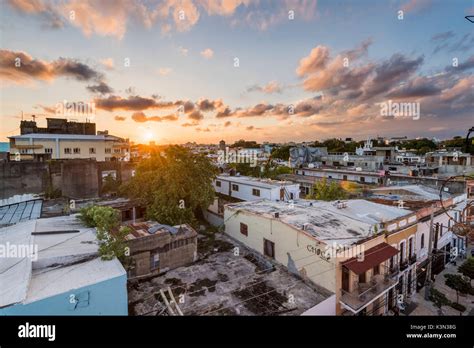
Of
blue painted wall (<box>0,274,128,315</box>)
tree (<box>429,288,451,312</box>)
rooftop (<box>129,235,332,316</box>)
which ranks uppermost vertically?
blue painted wall (<box>0,274,128,315</box>)

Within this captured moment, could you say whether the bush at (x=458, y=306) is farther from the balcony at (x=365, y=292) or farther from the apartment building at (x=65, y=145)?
the apartment building at (x=65, y=145)

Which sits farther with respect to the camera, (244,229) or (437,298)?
(244,229)

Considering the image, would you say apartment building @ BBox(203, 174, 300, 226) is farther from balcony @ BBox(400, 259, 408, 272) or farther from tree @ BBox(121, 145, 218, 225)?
balcony @ BBox(400, 259, 408, 272)

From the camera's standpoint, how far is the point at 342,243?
8188mm

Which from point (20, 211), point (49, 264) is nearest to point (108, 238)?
point (49, 264)

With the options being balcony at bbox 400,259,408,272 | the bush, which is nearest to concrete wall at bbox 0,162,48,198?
balcony at bbox 400,259,408,272

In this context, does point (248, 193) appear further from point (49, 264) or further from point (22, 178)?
point (22, 178)

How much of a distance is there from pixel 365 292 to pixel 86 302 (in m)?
7.87

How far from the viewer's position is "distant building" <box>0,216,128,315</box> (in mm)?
4785

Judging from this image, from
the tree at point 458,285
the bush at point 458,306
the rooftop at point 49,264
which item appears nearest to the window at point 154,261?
the rooftop at point 49,264

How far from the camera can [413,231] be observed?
1134 cm

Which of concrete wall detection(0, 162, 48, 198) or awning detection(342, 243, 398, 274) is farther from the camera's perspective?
concrete wall detection(0, 162, 48, 198)

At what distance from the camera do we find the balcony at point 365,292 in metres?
7.70
